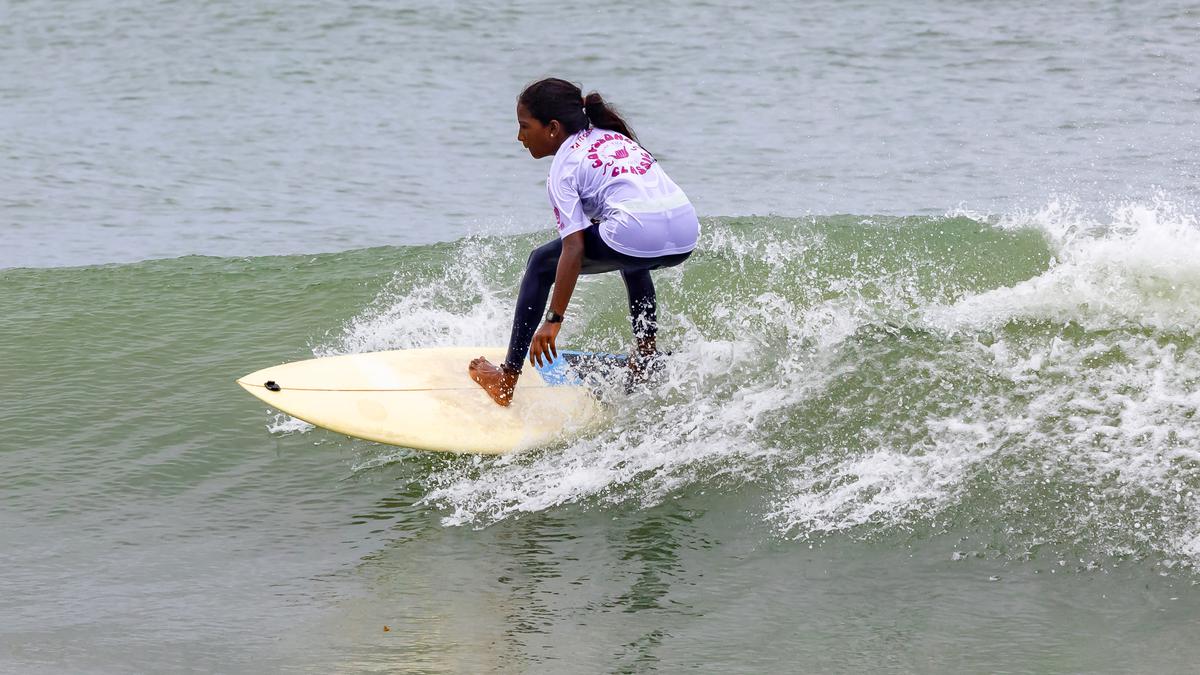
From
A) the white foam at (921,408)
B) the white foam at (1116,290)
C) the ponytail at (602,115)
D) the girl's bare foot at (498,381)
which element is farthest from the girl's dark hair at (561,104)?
the white foam at (1116,290)

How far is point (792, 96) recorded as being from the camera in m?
18.3

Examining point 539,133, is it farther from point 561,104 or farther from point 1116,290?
point 1116,290

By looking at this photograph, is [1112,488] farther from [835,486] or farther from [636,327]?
[636,327]

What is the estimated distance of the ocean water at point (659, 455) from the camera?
4.30 m

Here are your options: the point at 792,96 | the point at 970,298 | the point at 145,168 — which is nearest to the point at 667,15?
the point at 792,96

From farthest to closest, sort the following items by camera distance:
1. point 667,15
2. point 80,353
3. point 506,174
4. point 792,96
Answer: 1. point 667,15
2. point 792,96
3. point 506,174
4. point 80,353

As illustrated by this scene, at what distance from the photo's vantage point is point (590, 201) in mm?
5301

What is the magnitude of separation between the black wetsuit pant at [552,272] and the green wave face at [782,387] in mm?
462

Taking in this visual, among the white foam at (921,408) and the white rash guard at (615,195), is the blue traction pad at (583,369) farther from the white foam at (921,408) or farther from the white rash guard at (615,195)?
the white rash guard at (615,195)

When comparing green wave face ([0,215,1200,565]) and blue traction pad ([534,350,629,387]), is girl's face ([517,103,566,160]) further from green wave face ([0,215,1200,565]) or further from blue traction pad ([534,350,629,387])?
green wave face ([0,215,1200,565])

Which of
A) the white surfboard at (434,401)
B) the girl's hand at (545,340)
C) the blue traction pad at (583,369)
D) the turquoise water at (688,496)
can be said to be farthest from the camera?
the blue traction pad at (583,369)

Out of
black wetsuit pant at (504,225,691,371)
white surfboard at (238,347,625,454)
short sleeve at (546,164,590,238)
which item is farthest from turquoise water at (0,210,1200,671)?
short sleeve at (546,164,590,238)

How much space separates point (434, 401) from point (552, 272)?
0.85 metres

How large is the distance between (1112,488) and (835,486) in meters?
1.02
